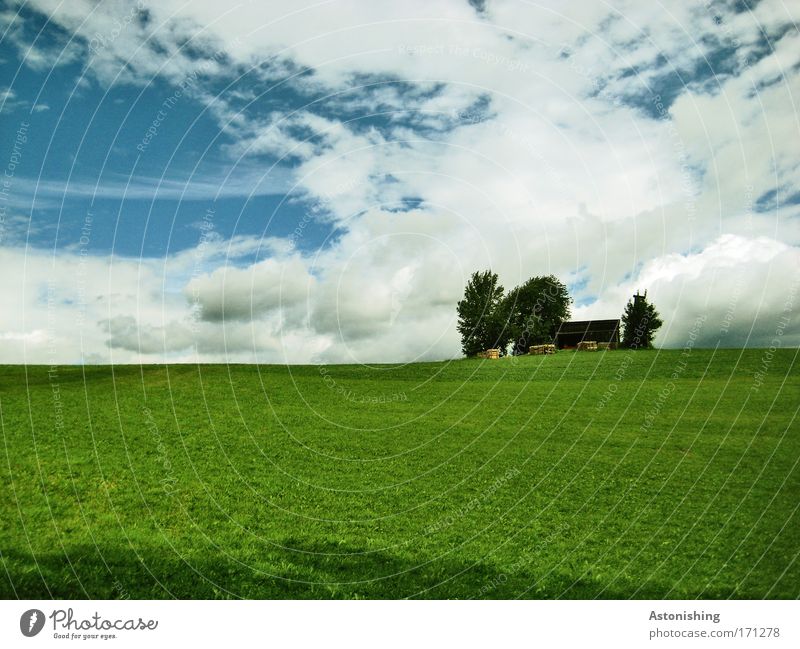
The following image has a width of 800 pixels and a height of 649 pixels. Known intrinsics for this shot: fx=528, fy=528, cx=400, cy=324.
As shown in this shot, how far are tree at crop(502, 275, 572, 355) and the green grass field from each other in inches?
858

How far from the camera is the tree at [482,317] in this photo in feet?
210

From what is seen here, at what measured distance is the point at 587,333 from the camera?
2734 inches

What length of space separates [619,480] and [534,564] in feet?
28.0

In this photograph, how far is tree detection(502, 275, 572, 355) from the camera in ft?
192

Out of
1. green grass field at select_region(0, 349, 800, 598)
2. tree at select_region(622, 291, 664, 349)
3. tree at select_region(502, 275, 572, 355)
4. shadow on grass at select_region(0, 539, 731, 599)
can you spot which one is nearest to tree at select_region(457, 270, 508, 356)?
tree at select_region(502, 275, 572, 355)

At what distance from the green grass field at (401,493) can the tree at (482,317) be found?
25.5 meters

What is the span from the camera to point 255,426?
28766 mm
